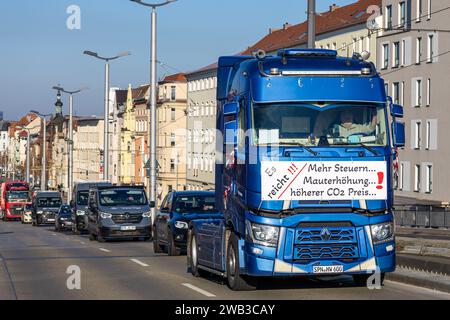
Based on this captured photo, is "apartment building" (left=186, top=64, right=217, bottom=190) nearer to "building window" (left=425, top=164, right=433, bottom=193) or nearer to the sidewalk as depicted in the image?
"building window" (left=425, top=164, right=433, bottom=193)

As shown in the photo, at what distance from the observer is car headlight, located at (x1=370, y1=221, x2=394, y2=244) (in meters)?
16.4

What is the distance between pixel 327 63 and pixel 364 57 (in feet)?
3.41

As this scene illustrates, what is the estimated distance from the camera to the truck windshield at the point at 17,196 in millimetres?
99500

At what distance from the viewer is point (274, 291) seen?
17.4m

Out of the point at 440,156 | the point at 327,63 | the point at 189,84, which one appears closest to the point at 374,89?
the point at 327,63

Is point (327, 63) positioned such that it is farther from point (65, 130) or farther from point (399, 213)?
point (65, 130)

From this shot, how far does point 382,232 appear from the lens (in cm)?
1650

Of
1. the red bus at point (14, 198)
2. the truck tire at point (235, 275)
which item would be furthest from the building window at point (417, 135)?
the truck tire at point (235, 275)

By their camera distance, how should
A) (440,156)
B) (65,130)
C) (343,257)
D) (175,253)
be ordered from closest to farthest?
(343,257) < (175,253) < (440,156) < (65,130)

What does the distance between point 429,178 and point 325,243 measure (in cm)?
6123

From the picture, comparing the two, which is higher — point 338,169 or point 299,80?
point 299,80

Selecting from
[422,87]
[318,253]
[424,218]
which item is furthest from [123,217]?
[422,87]

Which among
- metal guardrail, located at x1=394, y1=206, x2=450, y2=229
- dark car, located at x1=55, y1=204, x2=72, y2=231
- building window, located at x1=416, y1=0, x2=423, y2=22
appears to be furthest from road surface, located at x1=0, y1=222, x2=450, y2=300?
building window, located at x1=416, y1=0, x2=423, y2=22

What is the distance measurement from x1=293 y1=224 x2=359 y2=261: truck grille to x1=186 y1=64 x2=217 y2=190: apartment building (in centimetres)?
9308
